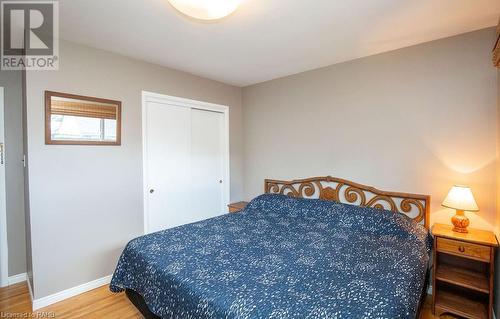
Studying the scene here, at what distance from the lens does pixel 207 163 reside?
12.0ft

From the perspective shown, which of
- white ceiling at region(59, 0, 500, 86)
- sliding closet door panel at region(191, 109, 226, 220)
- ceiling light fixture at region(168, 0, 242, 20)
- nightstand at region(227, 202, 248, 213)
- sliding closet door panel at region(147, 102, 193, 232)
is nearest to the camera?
ceiling light fixture at region(168, 0, 242, 20)

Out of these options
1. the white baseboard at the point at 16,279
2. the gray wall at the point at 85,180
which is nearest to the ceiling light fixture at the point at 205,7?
the gray wall at the point at 85,180

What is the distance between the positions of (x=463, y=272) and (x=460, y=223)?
0.44 metres

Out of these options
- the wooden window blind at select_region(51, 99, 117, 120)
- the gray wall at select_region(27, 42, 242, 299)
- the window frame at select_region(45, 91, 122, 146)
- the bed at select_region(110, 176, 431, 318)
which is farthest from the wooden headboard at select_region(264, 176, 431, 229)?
the wooden window blind at select_region(51, 99, 117, 120)

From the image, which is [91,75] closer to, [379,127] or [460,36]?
[379,127]

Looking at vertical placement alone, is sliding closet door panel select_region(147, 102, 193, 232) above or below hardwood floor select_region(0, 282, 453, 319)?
above

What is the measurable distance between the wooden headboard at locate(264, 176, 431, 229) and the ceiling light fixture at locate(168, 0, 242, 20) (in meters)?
2.20

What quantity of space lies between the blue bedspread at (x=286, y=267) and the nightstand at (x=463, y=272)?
0.18 metres

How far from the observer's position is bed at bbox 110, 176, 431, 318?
1244 millimetres

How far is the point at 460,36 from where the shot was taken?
2193 mm

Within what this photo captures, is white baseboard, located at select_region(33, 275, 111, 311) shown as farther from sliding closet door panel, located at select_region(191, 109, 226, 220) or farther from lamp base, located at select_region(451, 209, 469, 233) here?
lamp base, located at select_region(451, 209, 469, 233)

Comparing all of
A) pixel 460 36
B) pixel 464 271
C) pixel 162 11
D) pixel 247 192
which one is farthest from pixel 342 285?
pixel 247 192

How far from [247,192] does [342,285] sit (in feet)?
8.93

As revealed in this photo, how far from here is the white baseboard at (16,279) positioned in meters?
2.57
